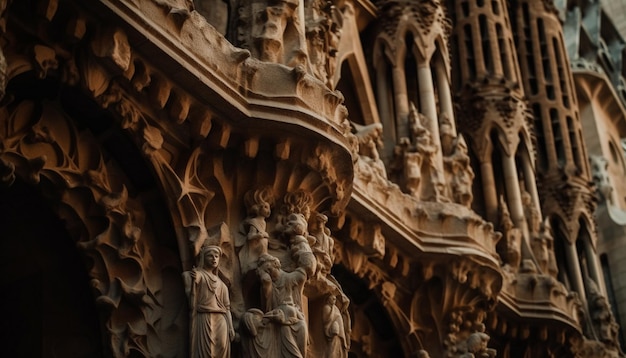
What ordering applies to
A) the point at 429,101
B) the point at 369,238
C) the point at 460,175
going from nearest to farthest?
the point at 369,238
the point at 460,175
the point at 429,101

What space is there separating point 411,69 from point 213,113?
8108mm

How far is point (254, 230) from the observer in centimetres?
1239

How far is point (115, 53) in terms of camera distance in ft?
36.8

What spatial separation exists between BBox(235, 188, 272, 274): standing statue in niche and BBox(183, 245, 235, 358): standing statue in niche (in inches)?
18.8

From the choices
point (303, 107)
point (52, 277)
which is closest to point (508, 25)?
point (303, 107)

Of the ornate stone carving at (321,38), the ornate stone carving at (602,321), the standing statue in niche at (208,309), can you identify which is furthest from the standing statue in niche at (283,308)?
the ornate stone carving at (602,321)

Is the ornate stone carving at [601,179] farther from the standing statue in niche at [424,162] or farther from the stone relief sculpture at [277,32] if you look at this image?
the stone relief sculpture at [277,32]

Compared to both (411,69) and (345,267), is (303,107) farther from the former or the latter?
(411,69)

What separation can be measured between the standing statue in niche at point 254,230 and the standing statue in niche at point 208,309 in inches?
18.8

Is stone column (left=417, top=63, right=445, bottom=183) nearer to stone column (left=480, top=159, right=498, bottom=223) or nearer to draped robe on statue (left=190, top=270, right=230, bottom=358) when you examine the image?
stone column (left=480, top=159, right=498, bottom=223)

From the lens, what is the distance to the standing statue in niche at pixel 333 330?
41.8 feet

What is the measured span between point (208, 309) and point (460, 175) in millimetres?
7623

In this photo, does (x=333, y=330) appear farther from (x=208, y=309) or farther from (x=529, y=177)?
(x=529, y=177)

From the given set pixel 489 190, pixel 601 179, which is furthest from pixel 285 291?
pixel 601 179
